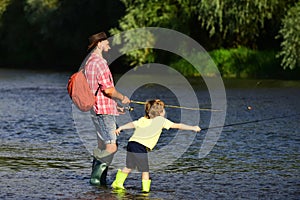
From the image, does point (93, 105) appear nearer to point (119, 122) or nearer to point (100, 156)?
point (100, 156)

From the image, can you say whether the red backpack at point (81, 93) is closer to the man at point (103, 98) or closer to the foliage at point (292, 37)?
the man at point (103, 98)

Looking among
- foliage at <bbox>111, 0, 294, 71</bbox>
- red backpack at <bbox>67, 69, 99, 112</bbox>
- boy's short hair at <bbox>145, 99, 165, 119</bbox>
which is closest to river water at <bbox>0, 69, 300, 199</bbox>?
boy's short hair at <bbox>145, 99, 165, 119</bbox>

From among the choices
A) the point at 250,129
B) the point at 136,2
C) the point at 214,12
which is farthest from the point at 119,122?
the point at 136,2

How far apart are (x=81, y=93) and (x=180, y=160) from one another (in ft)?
10.7

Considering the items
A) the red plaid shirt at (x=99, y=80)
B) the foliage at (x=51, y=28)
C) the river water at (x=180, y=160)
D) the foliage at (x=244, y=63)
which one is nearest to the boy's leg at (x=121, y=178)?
the river water at (x=180, y=160)

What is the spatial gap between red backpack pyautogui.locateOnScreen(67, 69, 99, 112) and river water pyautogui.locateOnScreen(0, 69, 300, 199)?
1.02m

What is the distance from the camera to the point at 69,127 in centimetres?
1828

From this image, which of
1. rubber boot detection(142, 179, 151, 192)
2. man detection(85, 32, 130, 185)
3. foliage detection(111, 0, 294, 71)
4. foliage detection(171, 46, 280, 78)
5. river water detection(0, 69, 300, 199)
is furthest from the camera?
foliage detection(171, 46, 280, 78)

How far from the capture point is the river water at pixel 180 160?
10.2 meters

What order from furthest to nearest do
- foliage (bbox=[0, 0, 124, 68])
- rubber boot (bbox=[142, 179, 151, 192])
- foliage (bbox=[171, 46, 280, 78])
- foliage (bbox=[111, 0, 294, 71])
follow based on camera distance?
foliage (bbox=[0, 0, 124, 68]) < foliage (bbox=[171, 46, 280, 78]) < foliage (bbox=[111, 0, 294, 71]) < rubber boot (bbox=[142, 179, 151, 192])

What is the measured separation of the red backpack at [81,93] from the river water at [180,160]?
3.36 feet

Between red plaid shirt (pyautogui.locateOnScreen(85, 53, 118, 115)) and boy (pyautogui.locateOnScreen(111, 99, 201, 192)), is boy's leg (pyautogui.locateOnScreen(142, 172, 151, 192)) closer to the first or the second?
boy (pyautogui.locateOnScreen(111, 99, 201, 192))

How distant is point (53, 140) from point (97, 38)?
551cm

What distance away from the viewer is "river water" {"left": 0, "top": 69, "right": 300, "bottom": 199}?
10.2m
